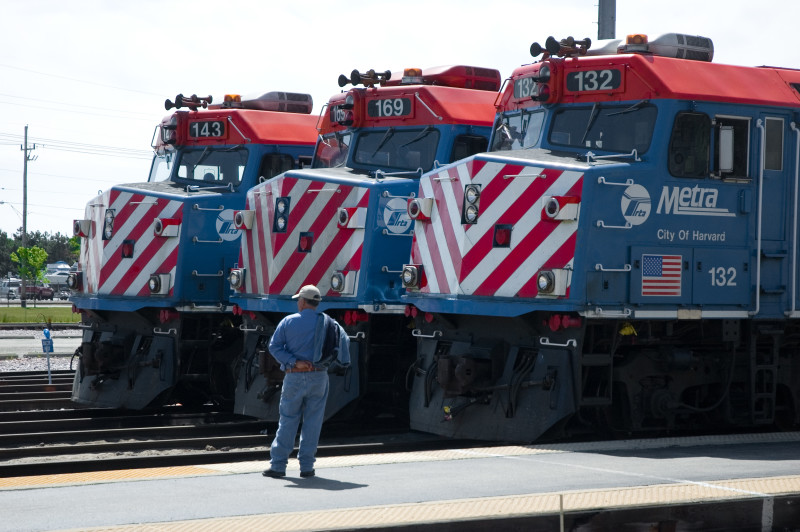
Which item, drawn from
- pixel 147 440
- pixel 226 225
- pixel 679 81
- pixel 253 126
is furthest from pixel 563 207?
pixel 253 126

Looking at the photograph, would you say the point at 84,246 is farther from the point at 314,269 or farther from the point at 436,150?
the point at 436,150

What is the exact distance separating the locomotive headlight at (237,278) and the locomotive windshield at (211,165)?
68.3 inches

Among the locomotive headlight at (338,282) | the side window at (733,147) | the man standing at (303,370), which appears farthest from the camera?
the locomotive headlight at (338,282)

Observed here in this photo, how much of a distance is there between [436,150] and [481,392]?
342 cm

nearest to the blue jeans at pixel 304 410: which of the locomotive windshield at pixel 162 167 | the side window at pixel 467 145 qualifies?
the side window at pixel 467 145

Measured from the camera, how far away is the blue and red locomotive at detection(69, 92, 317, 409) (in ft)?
48.5

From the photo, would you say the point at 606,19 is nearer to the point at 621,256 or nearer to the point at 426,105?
the point at 426,105

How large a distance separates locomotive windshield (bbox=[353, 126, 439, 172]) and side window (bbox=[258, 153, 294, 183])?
5.54 feet

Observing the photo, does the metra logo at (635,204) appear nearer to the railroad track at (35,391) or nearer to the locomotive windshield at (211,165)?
the locomotive windshield at (211,165)

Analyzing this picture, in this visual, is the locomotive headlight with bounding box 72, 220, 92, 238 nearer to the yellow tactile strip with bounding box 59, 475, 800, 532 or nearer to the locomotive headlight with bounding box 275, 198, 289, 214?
the locomotive headlight with bounding box 275, 198, 289, 214

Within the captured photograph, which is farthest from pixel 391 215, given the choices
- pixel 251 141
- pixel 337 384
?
pixel 251 141

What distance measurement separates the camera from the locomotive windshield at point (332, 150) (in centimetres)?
1455

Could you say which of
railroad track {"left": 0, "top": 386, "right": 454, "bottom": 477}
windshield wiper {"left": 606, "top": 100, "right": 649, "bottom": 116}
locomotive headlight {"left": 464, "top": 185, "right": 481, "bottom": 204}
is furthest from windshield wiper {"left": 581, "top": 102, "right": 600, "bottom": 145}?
railroad track {"left": 0, "top": 386, "right": 454, "bottom": 477}

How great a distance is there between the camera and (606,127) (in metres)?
11.2
